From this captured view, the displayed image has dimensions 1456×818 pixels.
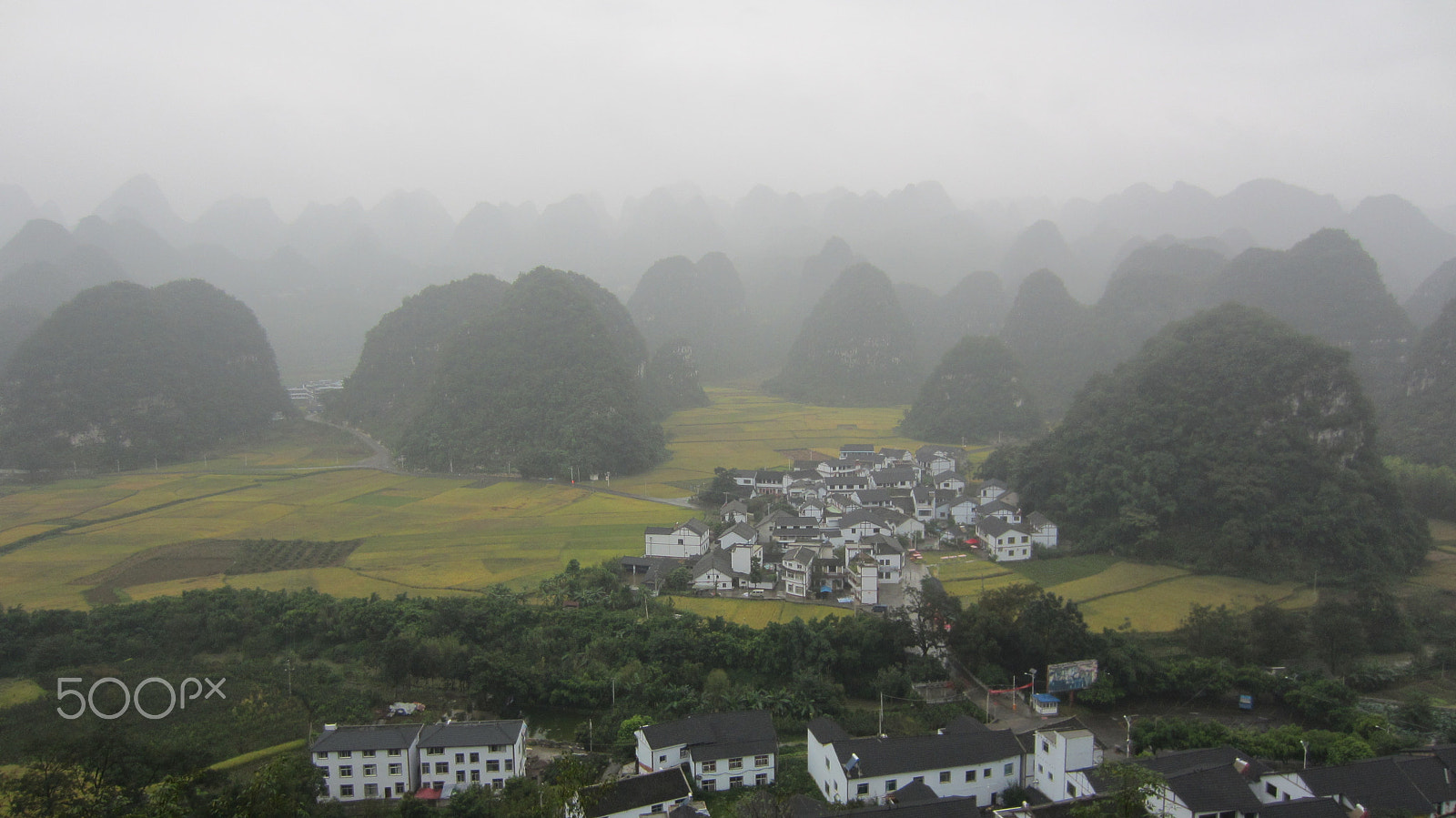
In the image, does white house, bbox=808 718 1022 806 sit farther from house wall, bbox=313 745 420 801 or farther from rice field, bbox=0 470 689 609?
rice field, bbox=0 470 689 609

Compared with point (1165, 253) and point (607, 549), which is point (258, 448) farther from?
point (1165, 253)

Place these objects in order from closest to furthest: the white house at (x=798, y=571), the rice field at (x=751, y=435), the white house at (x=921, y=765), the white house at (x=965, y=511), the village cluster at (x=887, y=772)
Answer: the village cluster at (x=887, y=772) → the white house at (x=921, y=765) → the white house at (x=798, y=571) → the white house at (x=965, y=511) → the rice field at (x=751, y=435)

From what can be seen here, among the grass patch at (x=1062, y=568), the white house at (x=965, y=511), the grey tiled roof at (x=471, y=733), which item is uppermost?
the grey tiled roof at (x=471, y=733)

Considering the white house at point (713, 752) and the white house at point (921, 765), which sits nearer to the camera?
the white house at point (921, 765)

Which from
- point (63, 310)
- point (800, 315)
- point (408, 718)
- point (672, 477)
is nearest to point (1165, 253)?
point (800, 315)

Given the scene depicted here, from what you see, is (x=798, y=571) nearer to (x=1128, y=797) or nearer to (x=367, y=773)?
(x=367, y=773)

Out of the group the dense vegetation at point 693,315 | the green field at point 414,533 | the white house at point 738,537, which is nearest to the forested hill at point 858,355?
the dense vegetation at point 693,315

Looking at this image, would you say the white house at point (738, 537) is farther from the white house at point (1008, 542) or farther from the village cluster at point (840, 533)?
the white house at point (1008, 542)
